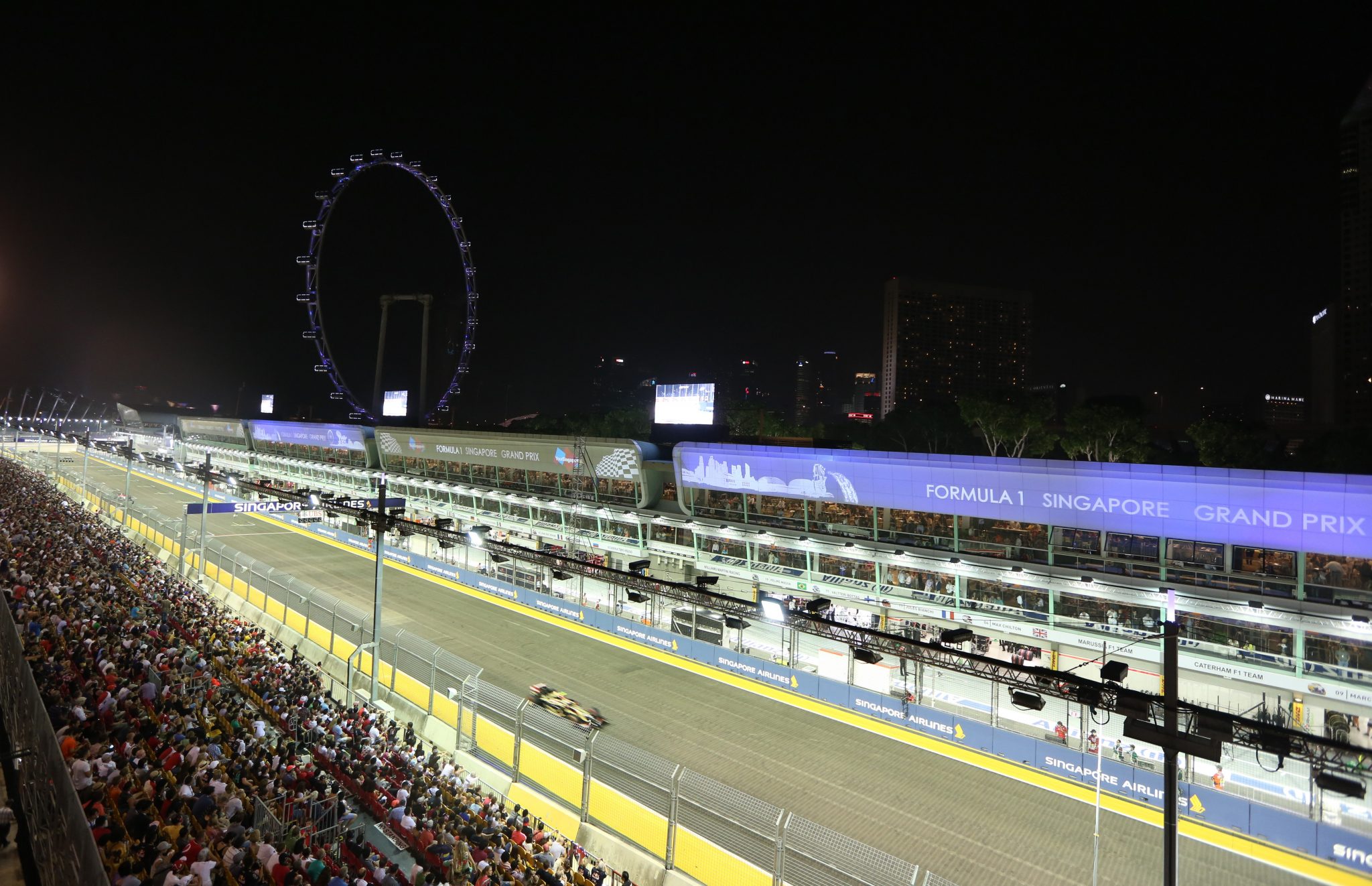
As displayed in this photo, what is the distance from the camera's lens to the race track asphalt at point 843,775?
11836 mm

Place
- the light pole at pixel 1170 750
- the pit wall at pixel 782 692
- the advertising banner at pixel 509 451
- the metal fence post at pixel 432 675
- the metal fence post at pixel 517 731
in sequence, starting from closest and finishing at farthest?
1. the light pole at pixel 1170 750
2. the pit wall at pixel 782 692
3. the metal fence post at pixel 517 731
4. the metal fence post at pixel 432 675
5. the advertising banner at pixel 509 451

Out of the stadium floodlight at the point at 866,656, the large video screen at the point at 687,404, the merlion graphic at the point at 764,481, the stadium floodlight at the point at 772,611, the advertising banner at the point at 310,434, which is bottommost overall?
the stadium floodlight at the point at 866,656

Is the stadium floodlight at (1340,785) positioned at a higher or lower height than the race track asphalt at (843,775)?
higher

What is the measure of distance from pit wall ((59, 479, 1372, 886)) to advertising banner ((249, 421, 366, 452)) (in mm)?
28784

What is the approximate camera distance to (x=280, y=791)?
9.86 metres

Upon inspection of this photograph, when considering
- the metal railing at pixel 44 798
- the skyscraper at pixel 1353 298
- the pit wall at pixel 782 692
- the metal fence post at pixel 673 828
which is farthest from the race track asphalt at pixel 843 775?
the skyscraper at pixel 1353 298

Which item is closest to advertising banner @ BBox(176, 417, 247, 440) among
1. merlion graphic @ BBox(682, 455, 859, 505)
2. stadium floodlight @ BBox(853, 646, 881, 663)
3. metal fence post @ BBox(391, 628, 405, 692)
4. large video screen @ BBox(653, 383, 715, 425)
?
large video screen @ BBox(653, 383, 715, 425)

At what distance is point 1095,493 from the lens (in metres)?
19.6

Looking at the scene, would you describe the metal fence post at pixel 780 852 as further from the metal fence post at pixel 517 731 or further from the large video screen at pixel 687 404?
the large video screen at pixel 687 404

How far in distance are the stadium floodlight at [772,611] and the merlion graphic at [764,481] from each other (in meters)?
8.72

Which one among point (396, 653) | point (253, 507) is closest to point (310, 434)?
point (253, 507)

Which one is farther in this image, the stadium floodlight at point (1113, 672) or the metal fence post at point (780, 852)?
the stadium floodlight at point (1113, 672)

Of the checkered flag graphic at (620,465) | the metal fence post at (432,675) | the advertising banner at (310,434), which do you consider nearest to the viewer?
the metal fence post at (432,675)

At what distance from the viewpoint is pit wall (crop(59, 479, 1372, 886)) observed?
36.0 feet
